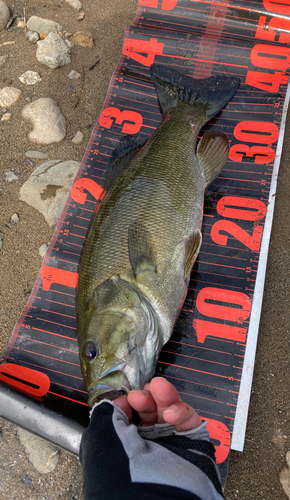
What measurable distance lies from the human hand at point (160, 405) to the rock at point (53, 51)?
3.46m

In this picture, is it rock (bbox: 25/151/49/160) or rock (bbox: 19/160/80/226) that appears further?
rock (bbox: 25/151/49/160)

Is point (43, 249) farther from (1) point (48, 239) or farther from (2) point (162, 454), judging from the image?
(2) point (162, 454)

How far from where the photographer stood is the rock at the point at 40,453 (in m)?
2.49

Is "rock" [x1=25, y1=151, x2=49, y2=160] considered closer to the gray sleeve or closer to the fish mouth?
the fish mouth

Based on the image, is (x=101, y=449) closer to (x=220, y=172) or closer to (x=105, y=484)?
(x=105, y=484)

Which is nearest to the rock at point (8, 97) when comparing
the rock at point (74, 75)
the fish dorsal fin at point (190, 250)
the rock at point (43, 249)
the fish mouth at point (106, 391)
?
the rock at point (74, 75)

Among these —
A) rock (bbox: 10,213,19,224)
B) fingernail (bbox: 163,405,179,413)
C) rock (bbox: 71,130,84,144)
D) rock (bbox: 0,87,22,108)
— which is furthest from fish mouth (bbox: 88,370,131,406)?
rock (bbox: 0,87,22,108)

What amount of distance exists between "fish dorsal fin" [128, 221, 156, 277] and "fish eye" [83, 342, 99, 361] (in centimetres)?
54

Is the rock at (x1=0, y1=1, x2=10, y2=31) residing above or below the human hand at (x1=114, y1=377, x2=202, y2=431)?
above

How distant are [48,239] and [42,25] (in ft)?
8.35

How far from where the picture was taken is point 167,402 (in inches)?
65.3

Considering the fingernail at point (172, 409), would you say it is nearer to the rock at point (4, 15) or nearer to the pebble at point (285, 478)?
the pebble at point (285, 478)

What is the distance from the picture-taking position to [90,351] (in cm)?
194

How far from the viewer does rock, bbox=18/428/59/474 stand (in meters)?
2.49
